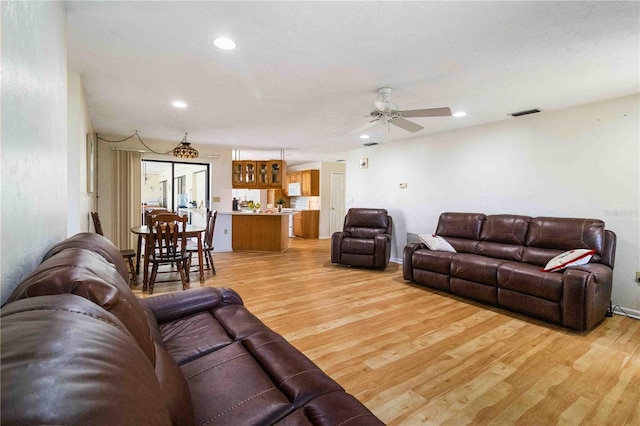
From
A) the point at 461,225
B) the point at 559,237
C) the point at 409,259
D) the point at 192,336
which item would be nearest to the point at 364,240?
the point at 409,259

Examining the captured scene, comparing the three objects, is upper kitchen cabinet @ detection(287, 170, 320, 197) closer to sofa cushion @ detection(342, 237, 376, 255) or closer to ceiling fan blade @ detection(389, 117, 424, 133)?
sofa cushion @ detection(342, 237, 376, 255)

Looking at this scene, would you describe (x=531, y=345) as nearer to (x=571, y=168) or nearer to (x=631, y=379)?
(x=631, y=379)

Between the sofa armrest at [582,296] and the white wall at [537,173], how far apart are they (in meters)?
0.86

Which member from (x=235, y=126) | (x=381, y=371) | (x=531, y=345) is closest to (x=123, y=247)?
(x=235, y=126)

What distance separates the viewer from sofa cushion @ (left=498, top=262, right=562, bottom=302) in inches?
115

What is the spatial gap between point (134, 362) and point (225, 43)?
2.26 meters

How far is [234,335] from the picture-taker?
5.26 ft

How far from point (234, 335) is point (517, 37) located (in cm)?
267

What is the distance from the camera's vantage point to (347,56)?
2428 mm

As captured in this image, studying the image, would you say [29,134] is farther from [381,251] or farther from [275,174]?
[275,174]

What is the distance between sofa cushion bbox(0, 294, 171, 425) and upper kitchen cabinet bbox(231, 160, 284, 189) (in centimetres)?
673

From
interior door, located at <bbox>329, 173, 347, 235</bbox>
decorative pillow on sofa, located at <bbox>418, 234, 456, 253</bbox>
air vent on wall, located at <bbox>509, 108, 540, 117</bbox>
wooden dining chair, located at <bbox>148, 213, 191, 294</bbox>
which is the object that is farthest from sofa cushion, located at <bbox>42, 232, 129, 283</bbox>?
interior door, located at <bbox>329, 173, 347, 235</bbox>

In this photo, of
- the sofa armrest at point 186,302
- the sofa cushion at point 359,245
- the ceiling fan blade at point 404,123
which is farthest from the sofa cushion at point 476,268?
the sofa armrest at point 186,302

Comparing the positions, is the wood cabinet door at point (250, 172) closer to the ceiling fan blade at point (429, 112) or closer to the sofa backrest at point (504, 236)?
the ceiling fan blade at point (429, 112)
